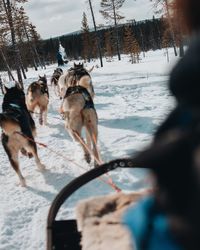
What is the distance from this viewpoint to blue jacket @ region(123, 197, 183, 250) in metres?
1.03

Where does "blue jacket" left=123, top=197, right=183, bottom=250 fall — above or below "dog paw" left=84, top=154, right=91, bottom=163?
above

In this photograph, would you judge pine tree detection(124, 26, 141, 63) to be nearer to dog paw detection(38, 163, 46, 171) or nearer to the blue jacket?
dog paw detection(38, 163, 46, 171)

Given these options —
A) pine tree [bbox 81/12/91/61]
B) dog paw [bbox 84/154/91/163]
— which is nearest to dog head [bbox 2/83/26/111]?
dog paw [bbox 84/154/91/163]

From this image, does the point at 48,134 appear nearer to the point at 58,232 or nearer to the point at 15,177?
the point at 15,177

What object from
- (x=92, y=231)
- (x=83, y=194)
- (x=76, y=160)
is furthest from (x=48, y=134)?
(x=92, y=231)

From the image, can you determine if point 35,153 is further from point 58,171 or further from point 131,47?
point 131,47

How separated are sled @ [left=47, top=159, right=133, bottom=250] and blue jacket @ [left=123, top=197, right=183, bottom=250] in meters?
1.32

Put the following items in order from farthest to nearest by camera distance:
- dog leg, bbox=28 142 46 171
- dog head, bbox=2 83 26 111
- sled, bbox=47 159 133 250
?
1. dog head, bbox=2 83 26 111
2. dog leg, bbox=28 142 46 171
3. sled, bbox=47 159 133 250

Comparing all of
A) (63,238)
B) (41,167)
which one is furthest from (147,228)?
(41,167)

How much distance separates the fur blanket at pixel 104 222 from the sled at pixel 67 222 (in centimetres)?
63

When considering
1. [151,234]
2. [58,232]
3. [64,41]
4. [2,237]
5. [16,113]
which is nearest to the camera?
[151,234]

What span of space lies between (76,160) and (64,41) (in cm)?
9793

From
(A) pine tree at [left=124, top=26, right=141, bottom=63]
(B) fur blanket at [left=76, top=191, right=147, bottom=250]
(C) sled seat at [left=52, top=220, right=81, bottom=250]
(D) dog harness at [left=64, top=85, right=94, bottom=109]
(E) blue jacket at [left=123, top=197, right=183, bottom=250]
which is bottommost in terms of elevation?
(A) pine tree at [left=124, top=26, right=141, bottom=63]

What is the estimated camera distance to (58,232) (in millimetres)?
2609
